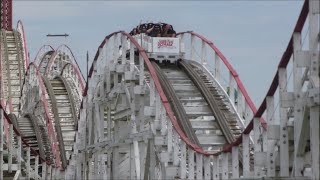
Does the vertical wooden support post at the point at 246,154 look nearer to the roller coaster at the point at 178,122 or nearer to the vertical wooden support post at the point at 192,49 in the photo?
the roller coaster at the point at 178,122

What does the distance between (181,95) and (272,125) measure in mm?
11531

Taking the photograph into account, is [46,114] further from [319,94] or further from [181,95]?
[319,94]

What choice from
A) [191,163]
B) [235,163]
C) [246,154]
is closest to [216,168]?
[191,163]

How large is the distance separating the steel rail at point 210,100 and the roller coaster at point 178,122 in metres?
0.03

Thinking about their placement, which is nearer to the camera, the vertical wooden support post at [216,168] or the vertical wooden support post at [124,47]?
the vertical wooden support post at [216,168]

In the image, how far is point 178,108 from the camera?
31828mm

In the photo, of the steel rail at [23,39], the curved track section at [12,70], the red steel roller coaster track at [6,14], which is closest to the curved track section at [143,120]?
the curved track section at [12,70]

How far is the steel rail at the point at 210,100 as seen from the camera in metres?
30.9

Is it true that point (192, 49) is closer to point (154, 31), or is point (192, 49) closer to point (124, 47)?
point (154, 31)

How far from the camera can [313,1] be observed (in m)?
19.5

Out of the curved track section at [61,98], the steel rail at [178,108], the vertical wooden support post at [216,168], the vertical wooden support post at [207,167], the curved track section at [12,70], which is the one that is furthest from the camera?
the curved track section at [12,70]

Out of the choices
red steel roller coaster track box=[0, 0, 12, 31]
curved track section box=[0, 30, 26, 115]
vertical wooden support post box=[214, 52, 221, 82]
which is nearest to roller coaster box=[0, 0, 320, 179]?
vertical wooden support post box=[214, 52, 221, 82]

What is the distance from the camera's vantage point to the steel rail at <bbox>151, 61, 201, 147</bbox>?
100 ft

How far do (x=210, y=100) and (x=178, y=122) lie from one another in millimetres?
1787
